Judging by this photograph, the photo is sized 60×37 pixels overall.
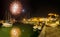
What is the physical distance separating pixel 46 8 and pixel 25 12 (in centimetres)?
119

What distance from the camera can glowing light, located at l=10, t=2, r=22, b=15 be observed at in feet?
28.3

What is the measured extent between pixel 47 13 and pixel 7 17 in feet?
7.21

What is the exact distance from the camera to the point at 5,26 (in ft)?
23.1

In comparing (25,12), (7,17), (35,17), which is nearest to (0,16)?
(7,17)

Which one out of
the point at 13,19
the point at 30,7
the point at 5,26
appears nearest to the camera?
the point at 5,26

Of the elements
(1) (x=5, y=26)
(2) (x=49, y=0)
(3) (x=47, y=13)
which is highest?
(2) (x=49, y=0)

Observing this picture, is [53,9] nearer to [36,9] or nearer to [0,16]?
[36,9]

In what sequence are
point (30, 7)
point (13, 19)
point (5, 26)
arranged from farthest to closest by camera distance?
point (30, 7) → point (13, 19) → point (5, 26)

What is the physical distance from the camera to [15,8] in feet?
28.7

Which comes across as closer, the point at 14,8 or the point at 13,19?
the point at 13,19

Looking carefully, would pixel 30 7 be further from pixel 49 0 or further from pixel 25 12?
pixel 49 0

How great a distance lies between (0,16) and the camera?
8.53 meters

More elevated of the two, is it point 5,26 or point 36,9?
point 36,9

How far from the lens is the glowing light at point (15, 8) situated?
8.63 m
